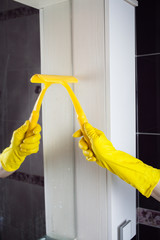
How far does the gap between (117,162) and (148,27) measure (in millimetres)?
873

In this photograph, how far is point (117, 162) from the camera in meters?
0.86

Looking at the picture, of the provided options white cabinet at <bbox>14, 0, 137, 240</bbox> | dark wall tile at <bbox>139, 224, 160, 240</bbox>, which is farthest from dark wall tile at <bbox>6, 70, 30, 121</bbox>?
dark wall tile at <bbox>139, 224, 160, 240</bbox>

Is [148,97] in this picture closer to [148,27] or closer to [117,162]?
[148,27]

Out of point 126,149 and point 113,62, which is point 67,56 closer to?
point 113,62

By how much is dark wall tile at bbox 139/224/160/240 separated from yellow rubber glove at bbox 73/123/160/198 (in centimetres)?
76

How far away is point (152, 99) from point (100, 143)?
713 mm

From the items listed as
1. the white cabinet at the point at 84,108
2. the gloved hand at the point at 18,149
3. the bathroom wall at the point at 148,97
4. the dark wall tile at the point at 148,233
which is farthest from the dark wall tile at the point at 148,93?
the gloved hand at the point at 18,149

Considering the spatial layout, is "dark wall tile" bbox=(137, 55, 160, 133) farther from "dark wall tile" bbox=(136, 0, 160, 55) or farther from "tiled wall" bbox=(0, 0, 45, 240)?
"tiled wall" bbox=(0, 0, 45, 240)

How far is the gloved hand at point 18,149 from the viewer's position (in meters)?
0.80

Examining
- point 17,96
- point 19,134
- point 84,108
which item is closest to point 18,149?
point 19,134

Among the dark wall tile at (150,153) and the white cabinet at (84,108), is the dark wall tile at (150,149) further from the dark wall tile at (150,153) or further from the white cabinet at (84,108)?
the white cabinet at (84,108)

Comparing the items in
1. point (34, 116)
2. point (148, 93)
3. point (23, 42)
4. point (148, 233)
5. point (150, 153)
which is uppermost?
point (23, 42)

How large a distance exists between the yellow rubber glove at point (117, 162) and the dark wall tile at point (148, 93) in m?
0.60

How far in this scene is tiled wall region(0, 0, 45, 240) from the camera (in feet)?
2.50
